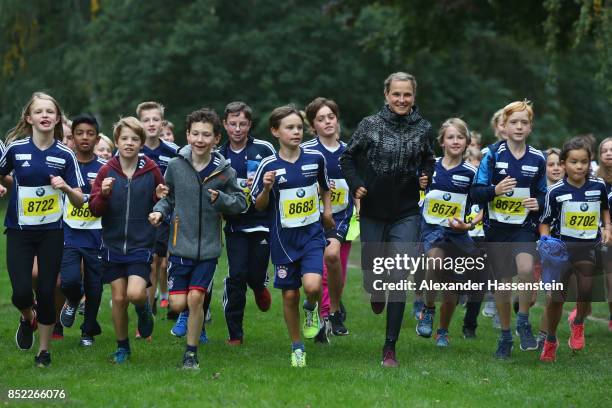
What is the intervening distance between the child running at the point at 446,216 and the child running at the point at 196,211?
237cm

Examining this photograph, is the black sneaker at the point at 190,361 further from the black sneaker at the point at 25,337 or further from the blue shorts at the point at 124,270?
the black sneaker at the point at 25,337

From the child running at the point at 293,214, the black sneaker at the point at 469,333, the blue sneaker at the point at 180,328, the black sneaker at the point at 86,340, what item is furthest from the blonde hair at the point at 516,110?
the black sneaker at the point at 86,340

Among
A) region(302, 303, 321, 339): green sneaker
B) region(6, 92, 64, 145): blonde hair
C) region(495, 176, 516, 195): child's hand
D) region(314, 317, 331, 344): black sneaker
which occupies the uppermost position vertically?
region(6, 92, 64, 145): blonde hair

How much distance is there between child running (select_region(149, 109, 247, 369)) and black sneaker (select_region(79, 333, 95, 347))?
1.62m

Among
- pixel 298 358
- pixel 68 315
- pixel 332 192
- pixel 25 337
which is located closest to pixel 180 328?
pixel 68 315

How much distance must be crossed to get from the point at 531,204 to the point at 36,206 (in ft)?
13.9

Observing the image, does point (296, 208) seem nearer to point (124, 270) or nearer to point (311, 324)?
point (311, 324)

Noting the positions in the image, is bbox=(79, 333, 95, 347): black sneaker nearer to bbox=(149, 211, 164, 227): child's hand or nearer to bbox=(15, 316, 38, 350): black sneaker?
bbox=(15, 316, 38, 350): black sneaker

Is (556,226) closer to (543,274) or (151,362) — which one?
(543,274)

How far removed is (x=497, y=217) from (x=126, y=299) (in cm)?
335

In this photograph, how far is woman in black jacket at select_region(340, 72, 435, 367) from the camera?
30.9 ft

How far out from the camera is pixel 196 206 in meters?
9.15

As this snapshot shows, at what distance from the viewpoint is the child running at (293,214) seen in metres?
9.22

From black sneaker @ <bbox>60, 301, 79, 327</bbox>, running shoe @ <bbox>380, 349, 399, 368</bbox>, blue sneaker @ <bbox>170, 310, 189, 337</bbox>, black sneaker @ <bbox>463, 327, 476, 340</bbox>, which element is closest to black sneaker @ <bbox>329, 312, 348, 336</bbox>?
black sneaker @ <bbox>463, 327, 476, 340</bbox>
